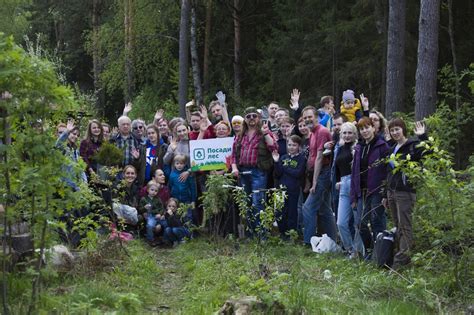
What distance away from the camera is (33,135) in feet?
18.9

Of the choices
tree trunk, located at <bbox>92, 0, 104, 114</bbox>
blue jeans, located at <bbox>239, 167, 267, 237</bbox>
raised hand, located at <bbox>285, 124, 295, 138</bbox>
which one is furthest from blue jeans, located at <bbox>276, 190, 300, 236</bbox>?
tree trunk, located at <bbox>92, 0, 104, 114</bbox>

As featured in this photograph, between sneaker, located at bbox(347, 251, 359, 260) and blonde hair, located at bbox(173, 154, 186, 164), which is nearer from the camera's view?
sneaker, located at bbox(347, 251, 359, 260)

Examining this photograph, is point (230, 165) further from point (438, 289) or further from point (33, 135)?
point (33, 135)

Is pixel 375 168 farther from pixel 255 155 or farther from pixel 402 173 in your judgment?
pixel 255 155

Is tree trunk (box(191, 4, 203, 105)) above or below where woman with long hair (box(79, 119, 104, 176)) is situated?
above

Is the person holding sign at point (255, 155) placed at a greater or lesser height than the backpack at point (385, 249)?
greater

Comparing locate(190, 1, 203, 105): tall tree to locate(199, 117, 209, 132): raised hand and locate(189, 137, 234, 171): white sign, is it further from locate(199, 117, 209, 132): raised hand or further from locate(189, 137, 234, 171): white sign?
locate(189, 137, 234, 171): white sign

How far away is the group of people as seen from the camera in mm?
9430

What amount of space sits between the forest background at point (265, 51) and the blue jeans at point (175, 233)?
19.9 feet

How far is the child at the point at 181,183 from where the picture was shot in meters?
12.3

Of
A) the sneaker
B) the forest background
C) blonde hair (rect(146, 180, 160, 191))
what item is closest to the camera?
the sneaker

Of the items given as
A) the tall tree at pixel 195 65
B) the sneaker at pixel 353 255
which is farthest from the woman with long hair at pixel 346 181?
the tall tree at pixel 195 65

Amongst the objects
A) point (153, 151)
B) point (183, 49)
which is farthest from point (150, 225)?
point (183, 49)

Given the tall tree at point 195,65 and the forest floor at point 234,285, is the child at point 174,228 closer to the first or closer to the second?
the forest floor at point 234,285
